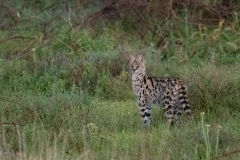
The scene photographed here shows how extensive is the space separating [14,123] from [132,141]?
1.29 metres

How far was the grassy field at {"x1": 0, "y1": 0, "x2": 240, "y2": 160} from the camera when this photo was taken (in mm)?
8805

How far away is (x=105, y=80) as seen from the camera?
11.8 meters

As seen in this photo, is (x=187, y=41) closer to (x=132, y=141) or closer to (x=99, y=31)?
(x=99, y=31)

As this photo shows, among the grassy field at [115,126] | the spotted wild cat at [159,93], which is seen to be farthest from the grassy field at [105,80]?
the spotted wild cat at [159,93]

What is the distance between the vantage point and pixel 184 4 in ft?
48.6

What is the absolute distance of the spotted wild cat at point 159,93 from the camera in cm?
1034

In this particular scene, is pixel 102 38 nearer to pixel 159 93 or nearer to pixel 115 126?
pixel 159 93

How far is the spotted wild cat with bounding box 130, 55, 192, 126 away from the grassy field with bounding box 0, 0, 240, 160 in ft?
0.51

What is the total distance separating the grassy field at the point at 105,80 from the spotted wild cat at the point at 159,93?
0.51 ft

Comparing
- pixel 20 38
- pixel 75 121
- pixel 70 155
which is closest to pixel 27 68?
pixel 20 38

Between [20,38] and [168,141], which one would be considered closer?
[168,141]

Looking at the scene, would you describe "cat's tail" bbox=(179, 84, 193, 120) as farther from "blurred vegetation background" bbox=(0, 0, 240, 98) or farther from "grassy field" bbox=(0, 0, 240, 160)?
"blurred vegetation background" bbox=(0, 0, 240, 98)

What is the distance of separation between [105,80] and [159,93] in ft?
4.74

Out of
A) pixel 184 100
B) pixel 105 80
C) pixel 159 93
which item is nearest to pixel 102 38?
pixel 105 80
